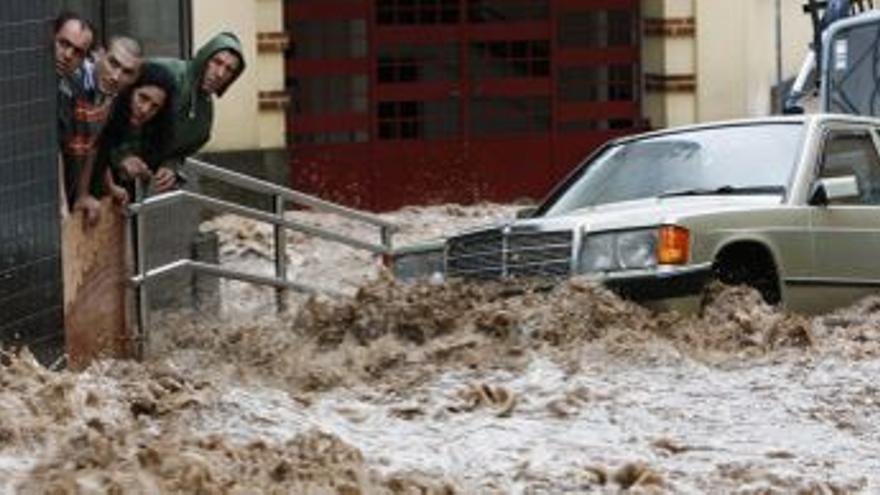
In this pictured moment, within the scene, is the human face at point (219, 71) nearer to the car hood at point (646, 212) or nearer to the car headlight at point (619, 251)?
the car hood at point (646, 212)

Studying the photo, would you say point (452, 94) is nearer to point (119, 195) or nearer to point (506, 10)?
point (506, 10)

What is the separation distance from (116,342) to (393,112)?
37.4 ft

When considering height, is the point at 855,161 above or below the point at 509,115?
above

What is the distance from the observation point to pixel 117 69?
12906 millimetres

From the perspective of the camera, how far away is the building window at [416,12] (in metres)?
24.1

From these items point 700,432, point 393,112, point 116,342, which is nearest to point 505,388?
point 700,432

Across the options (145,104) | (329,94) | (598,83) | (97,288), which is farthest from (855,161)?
(598,83)

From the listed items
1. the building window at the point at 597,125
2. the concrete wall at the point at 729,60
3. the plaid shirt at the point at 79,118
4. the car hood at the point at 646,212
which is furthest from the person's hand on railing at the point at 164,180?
the concrete wall at the point at 729,60

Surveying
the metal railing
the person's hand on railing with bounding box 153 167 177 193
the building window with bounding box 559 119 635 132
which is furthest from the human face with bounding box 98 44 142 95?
the building window with bounding box 559 119 635 132

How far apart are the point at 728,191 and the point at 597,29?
12085 mm

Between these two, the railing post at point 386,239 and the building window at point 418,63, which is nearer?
the railing post at point 386,239

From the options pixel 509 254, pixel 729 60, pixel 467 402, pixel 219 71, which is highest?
pixel 219 71

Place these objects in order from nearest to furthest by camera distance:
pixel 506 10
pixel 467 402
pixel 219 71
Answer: pixel 467 402, pixel 219 71, pixel 506 10

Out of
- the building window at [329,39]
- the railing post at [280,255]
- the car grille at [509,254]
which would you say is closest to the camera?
the car grille at [509,254]
